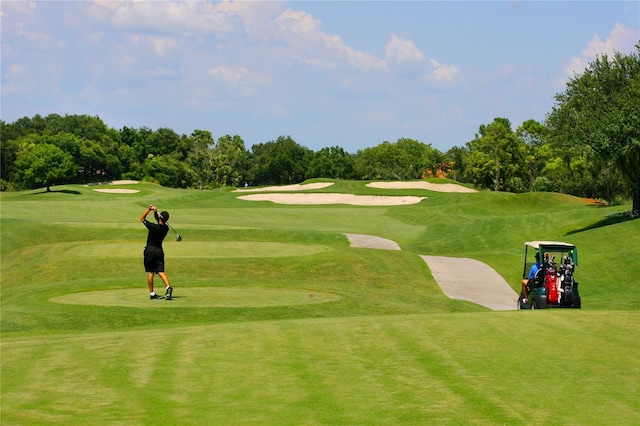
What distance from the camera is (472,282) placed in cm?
3634

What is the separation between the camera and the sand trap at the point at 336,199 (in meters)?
90.0

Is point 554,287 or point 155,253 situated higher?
point 155,253

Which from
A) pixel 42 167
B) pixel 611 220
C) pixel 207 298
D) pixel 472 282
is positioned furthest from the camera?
pixel 42 167

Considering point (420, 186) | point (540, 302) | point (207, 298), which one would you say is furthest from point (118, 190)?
point (540, 302)

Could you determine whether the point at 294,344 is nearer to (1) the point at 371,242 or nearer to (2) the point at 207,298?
(2) the point at 207,298

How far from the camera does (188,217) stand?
219ft

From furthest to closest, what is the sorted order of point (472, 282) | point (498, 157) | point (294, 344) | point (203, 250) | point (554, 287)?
1. point (498, 157)
2. point (203, 250)
3. point (472, 282)
4. point (554, 287)
5. point (294, 344)

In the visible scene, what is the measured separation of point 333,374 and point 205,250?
84.2ft

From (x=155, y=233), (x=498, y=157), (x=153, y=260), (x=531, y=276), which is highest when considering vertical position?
(x=498, y=157)

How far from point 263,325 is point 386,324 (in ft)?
8.45

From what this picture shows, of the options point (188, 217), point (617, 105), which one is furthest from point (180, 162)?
point (617, 105)

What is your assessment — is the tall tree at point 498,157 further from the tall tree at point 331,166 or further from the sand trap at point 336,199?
the sand trap at point 336,199

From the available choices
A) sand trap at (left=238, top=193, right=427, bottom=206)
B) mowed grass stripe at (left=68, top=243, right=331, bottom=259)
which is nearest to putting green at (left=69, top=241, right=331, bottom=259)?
mowed grass stripe at (left=68, top=243, right=331, bottom=259)

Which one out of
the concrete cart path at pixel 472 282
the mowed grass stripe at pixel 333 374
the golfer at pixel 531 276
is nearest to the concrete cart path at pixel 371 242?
the concrete cart path at pixel 472 282
